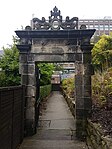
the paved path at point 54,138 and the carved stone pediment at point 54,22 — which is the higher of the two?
the carved stone pediment at point 54,22

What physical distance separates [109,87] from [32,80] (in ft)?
9.10

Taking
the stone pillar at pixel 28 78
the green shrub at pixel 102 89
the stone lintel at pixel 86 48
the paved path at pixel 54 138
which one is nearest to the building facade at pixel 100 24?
the green shrub at pixel 102 89

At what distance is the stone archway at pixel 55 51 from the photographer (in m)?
9.70

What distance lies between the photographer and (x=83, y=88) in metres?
9.69

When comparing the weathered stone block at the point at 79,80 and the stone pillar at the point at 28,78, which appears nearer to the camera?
the weathered stone block at the point at 79,80

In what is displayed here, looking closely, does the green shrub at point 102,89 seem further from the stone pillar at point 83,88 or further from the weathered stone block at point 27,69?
the weathered stone block at point 27,69

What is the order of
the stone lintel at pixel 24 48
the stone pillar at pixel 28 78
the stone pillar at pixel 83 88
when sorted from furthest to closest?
the stone pillar at pixel 28 78, the stone lintel at pixel 24 48, the stone pillar at pixel 83 88

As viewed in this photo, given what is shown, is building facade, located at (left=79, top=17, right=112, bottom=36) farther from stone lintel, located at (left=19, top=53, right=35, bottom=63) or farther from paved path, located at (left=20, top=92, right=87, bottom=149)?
stone lintel, located at (left=19, top=53, right=35, bottom=63)

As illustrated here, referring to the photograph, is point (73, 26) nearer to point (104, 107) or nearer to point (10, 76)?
point (104, 107)

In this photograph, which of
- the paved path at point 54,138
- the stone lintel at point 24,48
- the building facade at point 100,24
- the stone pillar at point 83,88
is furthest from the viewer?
the building facade at point 100,24

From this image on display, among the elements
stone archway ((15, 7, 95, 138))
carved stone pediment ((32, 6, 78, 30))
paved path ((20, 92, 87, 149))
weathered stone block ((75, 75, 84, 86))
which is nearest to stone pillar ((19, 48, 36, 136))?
stone archway ((15, 7, 95, 138))

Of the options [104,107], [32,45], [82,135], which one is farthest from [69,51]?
[82,135]

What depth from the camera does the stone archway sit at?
9.70m

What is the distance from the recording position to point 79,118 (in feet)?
31.7
